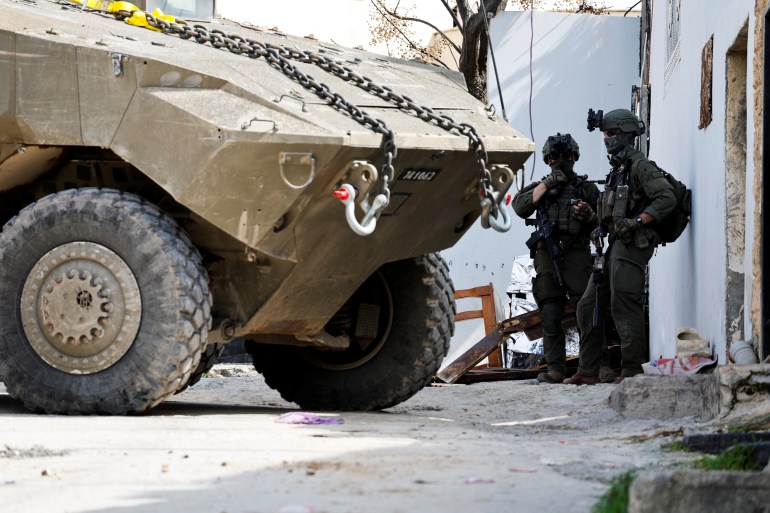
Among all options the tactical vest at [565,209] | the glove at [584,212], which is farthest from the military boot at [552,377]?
the glove at [584,212]

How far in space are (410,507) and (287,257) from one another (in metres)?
3.17

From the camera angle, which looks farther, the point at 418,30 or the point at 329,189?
the point at 418,30

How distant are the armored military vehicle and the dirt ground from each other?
1.38ft

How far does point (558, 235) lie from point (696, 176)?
1328mm

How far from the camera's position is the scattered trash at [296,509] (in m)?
3.96

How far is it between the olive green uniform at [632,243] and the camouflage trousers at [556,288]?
918mm

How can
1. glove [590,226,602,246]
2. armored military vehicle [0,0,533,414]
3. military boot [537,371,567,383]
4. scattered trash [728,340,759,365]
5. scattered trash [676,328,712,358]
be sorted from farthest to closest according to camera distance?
military boot [537,371,567,383], glove [590,226,602,246], scattered trash [676,328,712,358], scattered trash [728,340,759,365], armored military vehicle [0,0,533,414]

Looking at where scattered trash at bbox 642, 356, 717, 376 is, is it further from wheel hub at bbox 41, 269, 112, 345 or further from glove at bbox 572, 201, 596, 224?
wheel hub at bbox 41, 269, 112, 345

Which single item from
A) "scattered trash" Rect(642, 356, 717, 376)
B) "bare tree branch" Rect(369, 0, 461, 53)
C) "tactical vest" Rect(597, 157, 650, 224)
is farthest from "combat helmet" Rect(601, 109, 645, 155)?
"bare tree branch" Rect(369, 0, 461, 53)

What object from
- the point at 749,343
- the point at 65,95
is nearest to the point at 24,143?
the point at 65,95

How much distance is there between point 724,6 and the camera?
8445 mm

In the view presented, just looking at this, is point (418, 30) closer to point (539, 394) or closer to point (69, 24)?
point (539, 394)

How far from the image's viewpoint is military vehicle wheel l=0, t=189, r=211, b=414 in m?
Answer: 6.90

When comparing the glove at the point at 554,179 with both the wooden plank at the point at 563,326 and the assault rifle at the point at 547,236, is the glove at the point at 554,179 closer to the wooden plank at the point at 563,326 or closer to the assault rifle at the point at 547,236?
the assault rifle at the point at 547,236
